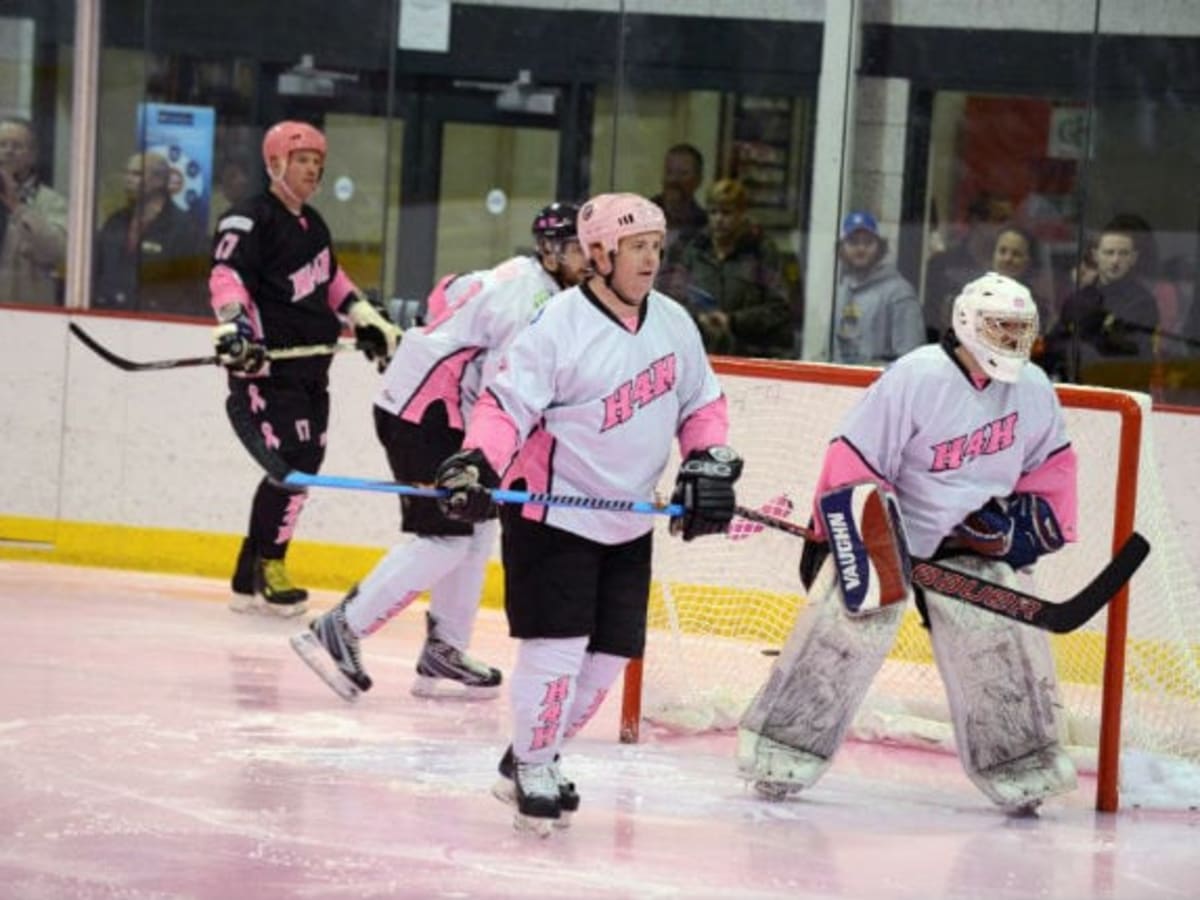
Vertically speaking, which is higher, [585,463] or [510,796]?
[585,463]

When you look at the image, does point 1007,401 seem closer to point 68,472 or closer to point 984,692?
point 984,692

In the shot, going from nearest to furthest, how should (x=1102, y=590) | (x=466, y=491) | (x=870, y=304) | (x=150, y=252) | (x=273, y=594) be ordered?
(x=466, y=491)
(x=1102, y=590)
(x=273, y=594)
(x=870, y=304)
(x=150, y=252)

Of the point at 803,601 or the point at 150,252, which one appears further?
the point at 150,252

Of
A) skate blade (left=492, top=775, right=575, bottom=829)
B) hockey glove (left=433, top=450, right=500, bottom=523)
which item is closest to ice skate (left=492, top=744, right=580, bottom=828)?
skate blade (left=492, top=775, right=575, bottom=829)

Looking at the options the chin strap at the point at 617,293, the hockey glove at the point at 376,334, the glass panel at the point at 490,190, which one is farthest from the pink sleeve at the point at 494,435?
the glass panel at the point at 490,190

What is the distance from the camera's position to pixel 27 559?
805cm

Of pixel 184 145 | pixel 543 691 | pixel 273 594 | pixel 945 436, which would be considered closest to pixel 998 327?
pixel 945 436

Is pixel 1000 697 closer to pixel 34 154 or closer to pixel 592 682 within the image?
pixel 592 682

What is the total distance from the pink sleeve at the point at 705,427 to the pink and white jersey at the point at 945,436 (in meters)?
0.32

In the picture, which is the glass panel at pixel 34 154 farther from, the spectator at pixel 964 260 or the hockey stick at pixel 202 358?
the spectator at pixel 964 260

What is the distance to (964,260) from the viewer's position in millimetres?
7719

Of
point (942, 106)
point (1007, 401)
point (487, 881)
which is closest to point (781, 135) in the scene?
point (942, 106)

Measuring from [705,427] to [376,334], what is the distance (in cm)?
224

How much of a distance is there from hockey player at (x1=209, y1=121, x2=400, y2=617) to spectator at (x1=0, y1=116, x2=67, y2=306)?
152 centimetres
